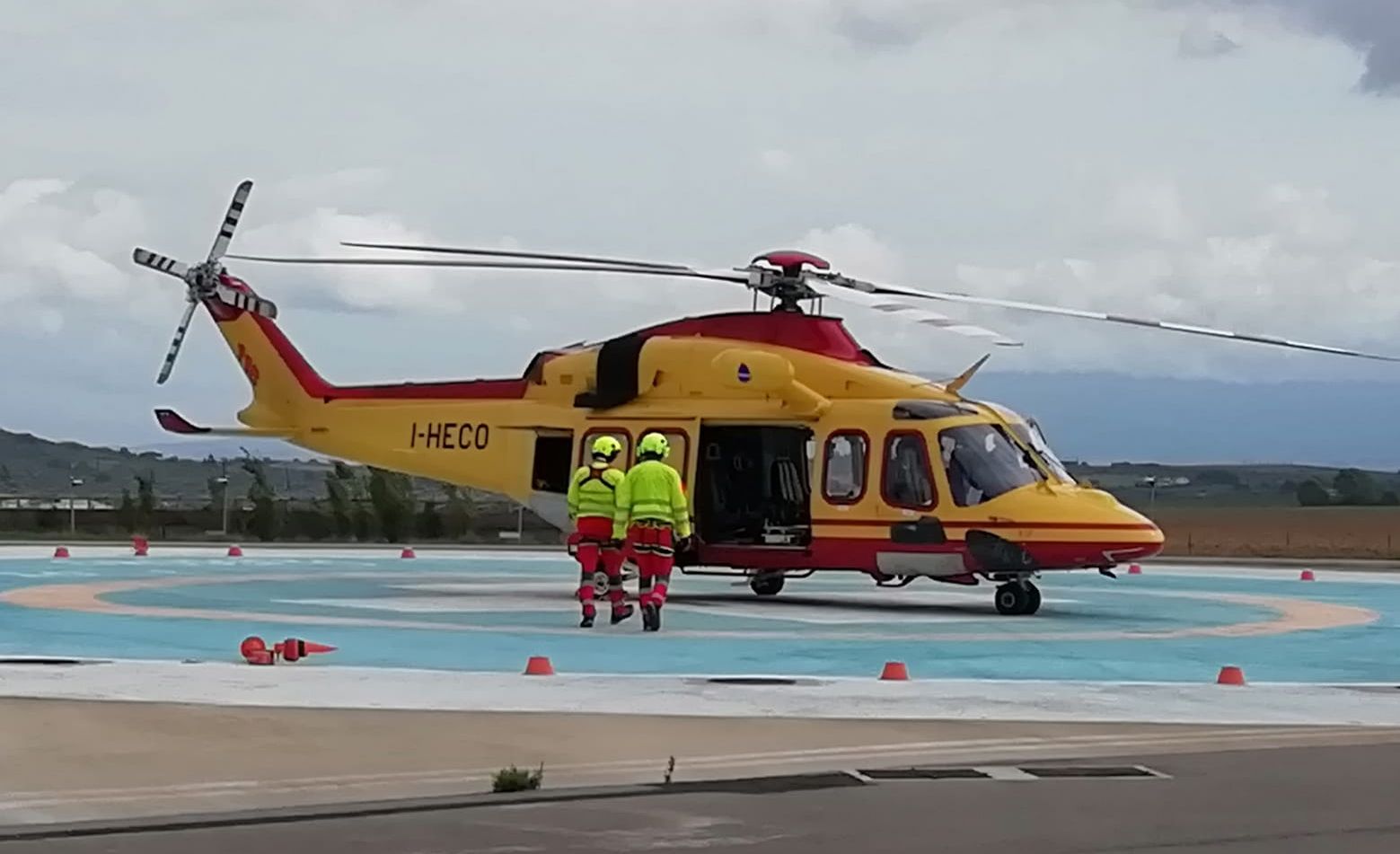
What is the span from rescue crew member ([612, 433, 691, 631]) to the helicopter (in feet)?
7.94

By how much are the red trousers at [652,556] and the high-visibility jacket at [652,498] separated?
0.08 m

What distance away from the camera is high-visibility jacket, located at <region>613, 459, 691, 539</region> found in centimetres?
A: 1902

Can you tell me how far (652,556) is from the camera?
18922mm

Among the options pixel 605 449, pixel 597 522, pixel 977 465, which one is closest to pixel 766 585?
pixel 977 465

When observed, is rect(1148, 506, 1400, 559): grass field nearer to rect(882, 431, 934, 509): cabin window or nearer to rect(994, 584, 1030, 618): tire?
rect(994, 584, 1030, 618): tire

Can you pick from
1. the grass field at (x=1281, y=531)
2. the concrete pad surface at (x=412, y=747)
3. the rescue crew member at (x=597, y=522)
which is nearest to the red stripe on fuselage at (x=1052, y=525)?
the rescue crew member at (x=597, y=522)

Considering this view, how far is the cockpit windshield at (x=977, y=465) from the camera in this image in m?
21.4

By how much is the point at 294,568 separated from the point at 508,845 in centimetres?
2231

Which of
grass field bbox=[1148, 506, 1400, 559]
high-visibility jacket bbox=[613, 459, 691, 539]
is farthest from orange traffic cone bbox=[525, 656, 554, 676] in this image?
grass field bbox=[1148, 506, 1400, 559]

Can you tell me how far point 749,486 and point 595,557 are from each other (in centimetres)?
395

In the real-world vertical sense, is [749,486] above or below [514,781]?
above

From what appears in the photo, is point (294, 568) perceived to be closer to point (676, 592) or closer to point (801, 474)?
point (676, 592)

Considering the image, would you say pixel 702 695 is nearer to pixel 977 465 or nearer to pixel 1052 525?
pixel 1052 525

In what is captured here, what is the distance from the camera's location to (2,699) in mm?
12211
